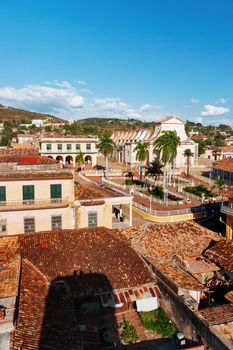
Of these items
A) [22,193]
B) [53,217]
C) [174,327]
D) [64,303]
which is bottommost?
[174,327]

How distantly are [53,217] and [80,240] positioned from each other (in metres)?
3.72

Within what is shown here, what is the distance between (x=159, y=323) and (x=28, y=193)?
13.8 meters

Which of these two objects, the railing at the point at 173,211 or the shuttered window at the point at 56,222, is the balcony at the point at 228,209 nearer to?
the railing at the point at 173,211

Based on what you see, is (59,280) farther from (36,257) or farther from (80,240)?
(80,240)

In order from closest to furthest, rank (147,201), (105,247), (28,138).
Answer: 1. (105,247)
2. (147,201)
3. (28,138)

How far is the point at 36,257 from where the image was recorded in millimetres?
21422

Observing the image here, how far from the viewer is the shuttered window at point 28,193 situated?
25609 millimetres

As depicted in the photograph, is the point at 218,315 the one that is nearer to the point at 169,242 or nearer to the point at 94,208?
the point at 169,242

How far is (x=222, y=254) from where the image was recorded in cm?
2502

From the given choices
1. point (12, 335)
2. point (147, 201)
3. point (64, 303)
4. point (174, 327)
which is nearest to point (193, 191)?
point (147, 201)

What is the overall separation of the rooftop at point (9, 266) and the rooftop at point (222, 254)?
48.2 ft

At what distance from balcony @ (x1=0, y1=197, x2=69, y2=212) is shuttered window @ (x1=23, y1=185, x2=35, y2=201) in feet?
0.92

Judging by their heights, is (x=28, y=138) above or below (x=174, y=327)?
above

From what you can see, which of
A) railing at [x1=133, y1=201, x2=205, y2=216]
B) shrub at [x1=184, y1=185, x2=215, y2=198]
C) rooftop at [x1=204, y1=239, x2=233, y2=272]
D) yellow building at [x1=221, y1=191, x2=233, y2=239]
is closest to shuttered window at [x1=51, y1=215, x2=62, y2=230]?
railing at [x1=133, y1=201, x2=205, y2=216]
